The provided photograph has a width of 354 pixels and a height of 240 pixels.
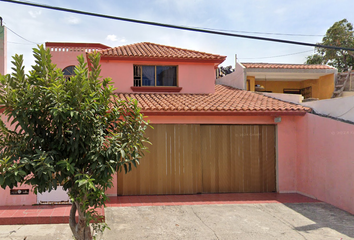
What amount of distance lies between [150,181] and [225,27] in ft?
18.6

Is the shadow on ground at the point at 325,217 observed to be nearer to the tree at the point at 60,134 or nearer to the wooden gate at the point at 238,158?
the wooden gate at the point at 238,158

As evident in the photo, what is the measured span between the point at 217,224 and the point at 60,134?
479cm

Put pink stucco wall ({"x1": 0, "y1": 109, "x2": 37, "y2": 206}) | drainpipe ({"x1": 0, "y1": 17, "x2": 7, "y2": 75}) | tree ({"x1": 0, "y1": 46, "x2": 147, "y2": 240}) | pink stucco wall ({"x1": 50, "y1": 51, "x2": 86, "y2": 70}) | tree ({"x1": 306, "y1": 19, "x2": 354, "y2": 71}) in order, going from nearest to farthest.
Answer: tree ({"x1": 0, "y1": 46, "x2": 147, "y2": 240}) → pink stucco wall ({"x1": 0, "y1": 109, "x2": 37, "y2": 206}) → drainpipe ({"x1": 0, "y1": 17, "x2": 7, "y2": 75}) → pink stucco wall ({"x1": 50, "y1": 51, "x2": 86, "y2": 70}) → tree ({"x1": 306, "y1": 19, "x2": 354, "y2": 71})

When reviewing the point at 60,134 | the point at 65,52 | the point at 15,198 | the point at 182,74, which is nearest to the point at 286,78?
the point at 182,74

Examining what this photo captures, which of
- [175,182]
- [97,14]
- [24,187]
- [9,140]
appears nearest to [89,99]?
[9,140]

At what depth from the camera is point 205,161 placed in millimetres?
10398

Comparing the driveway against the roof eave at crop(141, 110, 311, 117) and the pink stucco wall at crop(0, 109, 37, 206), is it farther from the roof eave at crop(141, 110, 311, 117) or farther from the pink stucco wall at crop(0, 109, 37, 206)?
the roof eave at crop(141, 110, 311, 117)

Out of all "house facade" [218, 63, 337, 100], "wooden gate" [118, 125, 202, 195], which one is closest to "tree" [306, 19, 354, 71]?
"house facade" [218, 63, 337, 100]

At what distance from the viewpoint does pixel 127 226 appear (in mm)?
6922

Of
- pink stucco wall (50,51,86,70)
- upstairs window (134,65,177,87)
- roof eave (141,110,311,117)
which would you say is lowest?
roof eave (141,110,311,117)

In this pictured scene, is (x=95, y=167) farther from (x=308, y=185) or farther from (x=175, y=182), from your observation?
(x=308, y=185)

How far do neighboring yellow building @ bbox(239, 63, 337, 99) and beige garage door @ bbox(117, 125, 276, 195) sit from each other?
660 cm

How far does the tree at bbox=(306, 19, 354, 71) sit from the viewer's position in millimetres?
26812

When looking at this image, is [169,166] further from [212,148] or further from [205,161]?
[212,148]
